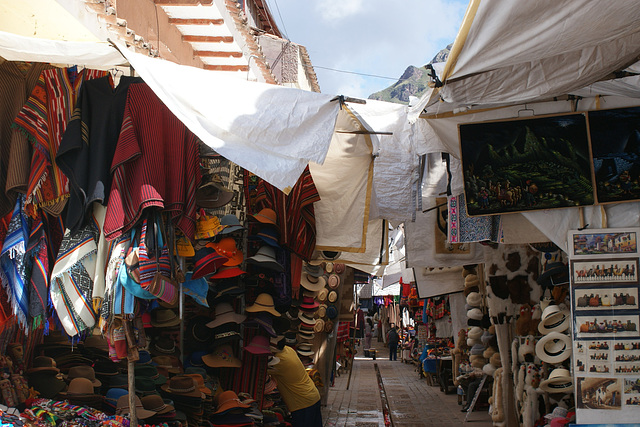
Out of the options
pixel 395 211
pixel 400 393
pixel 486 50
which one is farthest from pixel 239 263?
pixel 400 393

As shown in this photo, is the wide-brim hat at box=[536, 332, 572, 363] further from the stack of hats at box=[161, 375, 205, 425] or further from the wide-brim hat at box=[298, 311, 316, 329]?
the wide-brim hat at box=[298, 311, 316, 329]

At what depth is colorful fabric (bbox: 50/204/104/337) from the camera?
3.61 m

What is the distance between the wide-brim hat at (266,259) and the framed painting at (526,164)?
172 cm

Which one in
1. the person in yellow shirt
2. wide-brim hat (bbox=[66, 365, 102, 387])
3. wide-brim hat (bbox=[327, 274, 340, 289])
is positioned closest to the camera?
wide-brim hat (bbox=[66, 365, 102, 387])

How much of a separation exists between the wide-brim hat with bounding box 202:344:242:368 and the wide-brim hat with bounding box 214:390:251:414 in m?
0.27

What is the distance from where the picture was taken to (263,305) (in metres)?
5.98

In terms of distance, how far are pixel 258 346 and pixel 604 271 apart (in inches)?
121

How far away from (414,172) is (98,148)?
3397 mm

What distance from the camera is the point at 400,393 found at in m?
14.4

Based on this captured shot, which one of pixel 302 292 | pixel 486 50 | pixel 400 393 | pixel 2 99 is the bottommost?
pixel 400 393

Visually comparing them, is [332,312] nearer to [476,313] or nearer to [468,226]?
[476,313]

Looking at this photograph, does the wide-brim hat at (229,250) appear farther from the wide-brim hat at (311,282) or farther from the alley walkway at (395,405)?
the alley walkway at (395,405)

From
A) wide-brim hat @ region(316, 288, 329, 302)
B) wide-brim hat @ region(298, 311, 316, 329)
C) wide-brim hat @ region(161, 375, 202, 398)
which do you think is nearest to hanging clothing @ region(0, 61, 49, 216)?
wide-brim hat @ region(161, 375, 202, 398)

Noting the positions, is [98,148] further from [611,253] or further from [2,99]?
[611,253]
